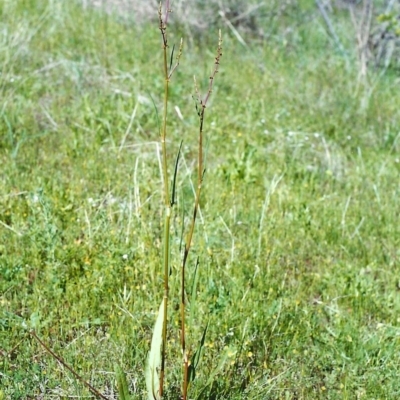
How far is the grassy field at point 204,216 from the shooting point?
2814mm

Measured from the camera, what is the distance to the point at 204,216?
3.85 m

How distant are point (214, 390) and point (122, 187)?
1.84 metres

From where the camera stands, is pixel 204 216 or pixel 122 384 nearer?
pixel 122 384

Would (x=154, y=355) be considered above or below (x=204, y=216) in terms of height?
above

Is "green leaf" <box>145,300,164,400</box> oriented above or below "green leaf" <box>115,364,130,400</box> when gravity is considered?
above

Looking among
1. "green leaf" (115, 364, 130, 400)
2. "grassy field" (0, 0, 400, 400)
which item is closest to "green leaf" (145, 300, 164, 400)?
"green leaf" (115, 364, 130, 400)

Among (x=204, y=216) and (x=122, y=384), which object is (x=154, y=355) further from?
(x=204, y=216)

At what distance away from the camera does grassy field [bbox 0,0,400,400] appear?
281cm

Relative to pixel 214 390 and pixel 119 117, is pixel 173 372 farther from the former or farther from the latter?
pixel 119 117

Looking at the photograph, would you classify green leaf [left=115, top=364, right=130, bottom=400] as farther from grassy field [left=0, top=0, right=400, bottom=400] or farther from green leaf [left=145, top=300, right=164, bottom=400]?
grassy field [left=0, top=0, right=400, bottom=400]

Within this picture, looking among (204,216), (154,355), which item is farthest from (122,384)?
(204,216)

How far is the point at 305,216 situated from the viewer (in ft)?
13.0

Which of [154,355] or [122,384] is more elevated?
[154,355]

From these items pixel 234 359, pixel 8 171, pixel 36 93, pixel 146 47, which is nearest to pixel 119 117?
pixel 36 93
